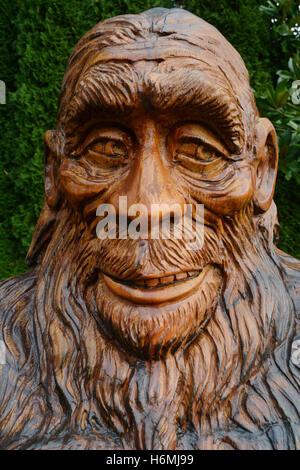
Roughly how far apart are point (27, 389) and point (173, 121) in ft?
2.76

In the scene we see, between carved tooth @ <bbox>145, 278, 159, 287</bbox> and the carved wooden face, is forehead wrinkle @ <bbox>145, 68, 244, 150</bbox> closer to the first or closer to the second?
the carved wooden face

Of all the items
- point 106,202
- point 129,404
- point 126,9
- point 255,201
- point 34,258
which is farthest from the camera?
point 126,9

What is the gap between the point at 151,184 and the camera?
1.31 meters

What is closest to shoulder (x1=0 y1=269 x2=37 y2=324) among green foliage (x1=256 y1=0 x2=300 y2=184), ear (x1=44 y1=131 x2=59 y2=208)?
ear (x1=44 y1=131 x2=59 y2=208)

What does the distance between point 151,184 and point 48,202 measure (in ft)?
1.60

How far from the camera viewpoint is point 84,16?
2764 millimetres

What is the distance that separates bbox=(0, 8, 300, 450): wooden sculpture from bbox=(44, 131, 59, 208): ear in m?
0.11

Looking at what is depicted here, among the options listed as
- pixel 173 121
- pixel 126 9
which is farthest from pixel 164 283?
pixel 126 9

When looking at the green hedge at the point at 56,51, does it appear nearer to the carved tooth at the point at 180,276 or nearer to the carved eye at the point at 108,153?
the carved eye at the point at 108,153

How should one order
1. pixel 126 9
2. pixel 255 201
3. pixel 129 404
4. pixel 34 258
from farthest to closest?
pixel 126 9
pixel 34 258
pixel 255 201
pixel 129 404

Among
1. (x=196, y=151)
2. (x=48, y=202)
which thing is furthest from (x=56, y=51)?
(x=196, y=151)

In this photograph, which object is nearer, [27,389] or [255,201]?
[27,389]

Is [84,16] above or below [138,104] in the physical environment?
above

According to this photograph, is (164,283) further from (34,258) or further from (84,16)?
(84,16)
